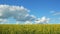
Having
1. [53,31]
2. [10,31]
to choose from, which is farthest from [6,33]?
[53,31]

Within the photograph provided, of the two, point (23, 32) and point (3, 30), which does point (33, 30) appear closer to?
point (23, 32)

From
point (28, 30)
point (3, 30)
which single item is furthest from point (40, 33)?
point (3, 30)

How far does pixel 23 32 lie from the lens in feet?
28.0

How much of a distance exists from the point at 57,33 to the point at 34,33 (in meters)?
1.25

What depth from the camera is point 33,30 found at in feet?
28.6

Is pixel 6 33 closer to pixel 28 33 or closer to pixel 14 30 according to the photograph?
pixel 14 30

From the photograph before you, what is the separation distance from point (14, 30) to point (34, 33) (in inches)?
44.2

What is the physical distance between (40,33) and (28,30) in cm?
71

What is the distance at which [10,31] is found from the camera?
8.56 meters

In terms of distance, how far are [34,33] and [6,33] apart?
150 centimetres

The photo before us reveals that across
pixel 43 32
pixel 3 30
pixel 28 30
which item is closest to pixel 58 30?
pixel 43 32

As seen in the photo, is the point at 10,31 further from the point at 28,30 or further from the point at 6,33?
the point at 28,30

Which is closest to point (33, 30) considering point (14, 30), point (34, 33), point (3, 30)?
point (34, 33)

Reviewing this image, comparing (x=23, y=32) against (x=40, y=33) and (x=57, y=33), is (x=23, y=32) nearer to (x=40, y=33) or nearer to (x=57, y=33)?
(x=40, y=33)
